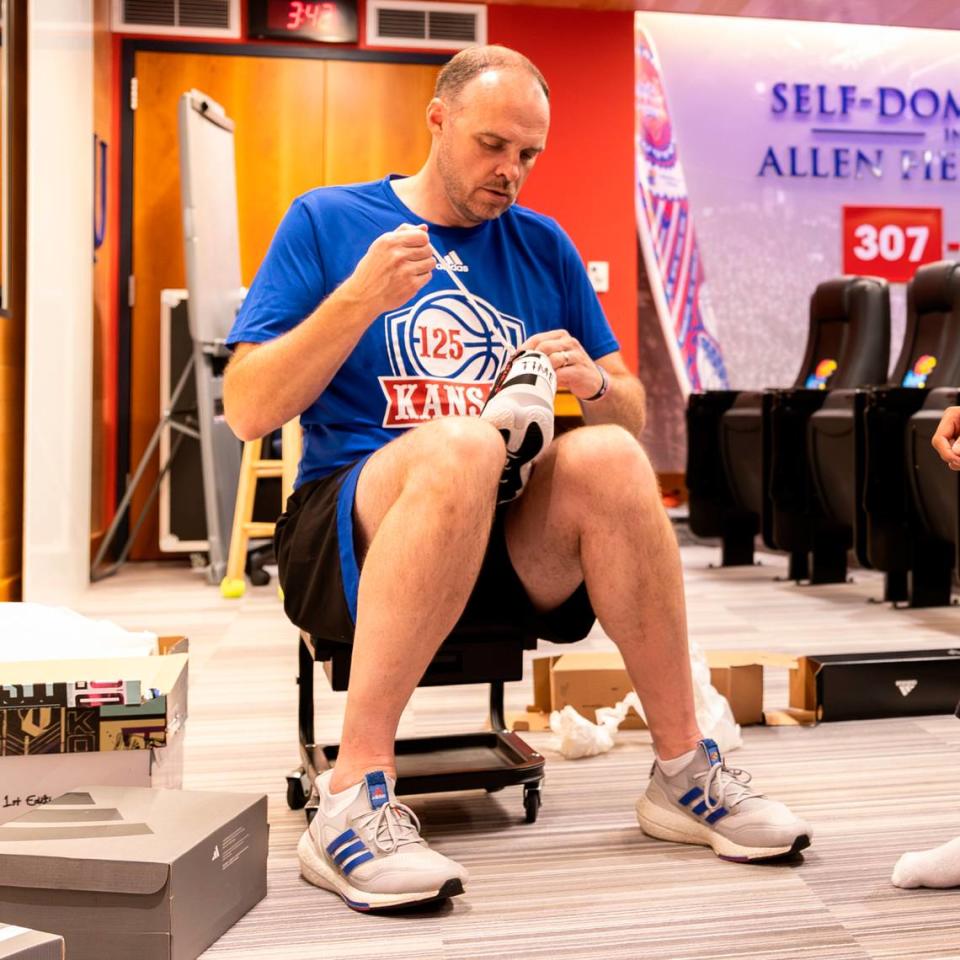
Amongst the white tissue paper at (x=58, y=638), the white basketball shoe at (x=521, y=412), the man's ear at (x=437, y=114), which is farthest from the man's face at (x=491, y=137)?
the white tissue paper at (x=58, y=638)

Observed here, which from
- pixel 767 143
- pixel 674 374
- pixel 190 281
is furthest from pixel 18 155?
pixel 767 143

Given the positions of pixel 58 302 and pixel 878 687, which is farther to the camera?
pixel 58 302

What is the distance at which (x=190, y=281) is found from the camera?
165 inches

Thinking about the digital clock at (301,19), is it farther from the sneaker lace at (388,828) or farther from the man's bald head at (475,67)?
the sneaker lace at (388,828)

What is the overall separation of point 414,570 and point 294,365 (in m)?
0.30

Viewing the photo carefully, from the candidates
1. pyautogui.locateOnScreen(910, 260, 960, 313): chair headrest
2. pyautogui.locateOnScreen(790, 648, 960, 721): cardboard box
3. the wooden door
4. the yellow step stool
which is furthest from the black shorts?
the wooden door

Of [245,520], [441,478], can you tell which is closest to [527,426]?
[441,478]

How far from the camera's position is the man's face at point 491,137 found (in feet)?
4.80

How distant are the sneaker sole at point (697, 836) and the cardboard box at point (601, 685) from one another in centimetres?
53

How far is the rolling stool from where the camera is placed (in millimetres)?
1460

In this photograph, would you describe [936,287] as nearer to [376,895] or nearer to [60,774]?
[376,895]

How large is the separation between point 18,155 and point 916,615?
9.65ft

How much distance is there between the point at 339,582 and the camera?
4.48 feet

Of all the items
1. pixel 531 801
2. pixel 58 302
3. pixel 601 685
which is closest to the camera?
pixel 531 801
